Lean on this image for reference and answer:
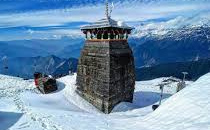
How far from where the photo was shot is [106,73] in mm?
35250

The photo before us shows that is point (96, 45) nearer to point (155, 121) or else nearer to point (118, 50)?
point (118, 50)

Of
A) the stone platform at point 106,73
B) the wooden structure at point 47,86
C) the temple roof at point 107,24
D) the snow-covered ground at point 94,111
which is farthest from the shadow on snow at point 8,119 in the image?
the temple roof at point 107,24

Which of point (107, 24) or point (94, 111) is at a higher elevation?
point (107, 24)

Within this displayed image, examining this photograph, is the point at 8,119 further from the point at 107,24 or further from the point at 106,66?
the point at 107,24

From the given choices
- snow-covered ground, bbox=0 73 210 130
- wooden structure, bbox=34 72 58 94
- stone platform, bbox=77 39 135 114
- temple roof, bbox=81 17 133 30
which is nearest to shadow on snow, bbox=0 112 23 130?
snow-covered ground, bbox=0 73 210 130

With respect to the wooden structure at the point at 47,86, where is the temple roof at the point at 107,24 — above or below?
above

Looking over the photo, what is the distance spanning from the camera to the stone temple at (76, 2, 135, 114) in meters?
35.6

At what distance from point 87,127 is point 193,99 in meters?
8.69

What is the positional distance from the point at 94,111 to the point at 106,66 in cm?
568

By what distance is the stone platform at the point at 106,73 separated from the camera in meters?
35.5

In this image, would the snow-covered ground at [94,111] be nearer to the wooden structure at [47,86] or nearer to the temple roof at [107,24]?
the wooden structure at [47,86]

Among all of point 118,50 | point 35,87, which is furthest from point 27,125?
point 35,87

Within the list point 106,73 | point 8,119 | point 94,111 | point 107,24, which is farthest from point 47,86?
point 8,119

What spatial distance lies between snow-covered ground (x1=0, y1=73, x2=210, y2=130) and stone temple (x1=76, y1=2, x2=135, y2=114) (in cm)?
137
